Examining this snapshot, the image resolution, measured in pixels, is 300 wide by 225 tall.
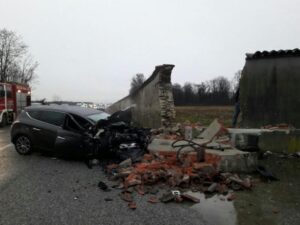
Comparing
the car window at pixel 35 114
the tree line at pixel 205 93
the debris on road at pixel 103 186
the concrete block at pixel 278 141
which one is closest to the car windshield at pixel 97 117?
the car window at pixel 35 114

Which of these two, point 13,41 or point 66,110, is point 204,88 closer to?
point 13,41

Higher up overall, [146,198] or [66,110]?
[66,110]

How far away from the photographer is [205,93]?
91.7 meters

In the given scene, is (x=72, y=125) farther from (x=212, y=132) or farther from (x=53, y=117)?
(x=212, y=132)

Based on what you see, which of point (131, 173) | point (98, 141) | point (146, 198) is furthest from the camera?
point (98, 141)

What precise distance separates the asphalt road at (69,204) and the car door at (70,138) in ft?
4.14

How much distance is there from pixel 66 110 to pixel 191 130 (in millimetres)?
3957

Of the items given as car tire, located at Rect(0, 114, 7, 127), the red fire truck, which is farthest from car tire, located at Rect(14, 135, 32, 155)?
car tire, located at Rect(0, 114, 7, 127)

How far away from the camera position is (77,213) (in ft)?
20.1

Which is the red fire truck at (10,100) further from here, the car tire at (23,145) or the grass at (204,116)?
the car tire at (23,145)

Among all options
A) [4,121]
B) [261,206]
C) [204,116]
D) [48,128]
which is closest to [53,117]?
[48,128]

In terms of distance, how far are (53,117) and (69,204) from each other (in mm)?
5383

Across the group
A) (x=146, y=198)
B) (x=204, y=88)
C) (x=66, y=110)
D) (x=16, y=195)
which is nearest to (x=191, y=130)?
(x=66, y=110)

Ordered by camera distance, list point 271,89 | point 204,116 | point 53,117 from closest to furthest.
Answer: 1. point 53,117
2. point 271,89
3. point 204,116
